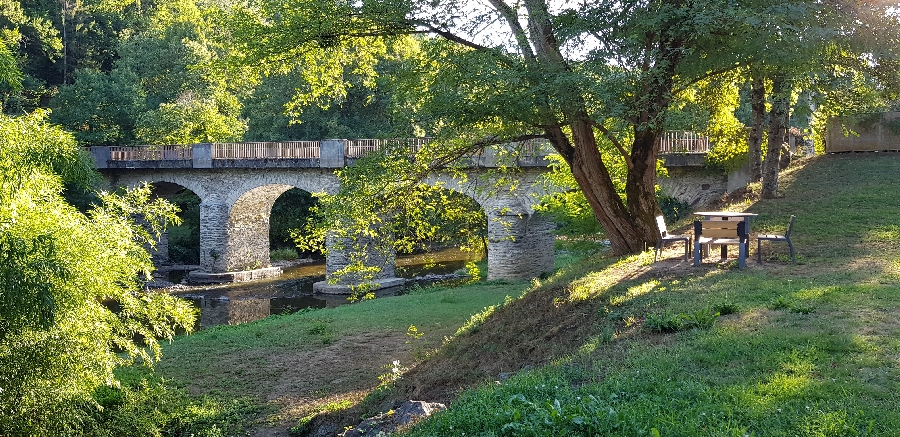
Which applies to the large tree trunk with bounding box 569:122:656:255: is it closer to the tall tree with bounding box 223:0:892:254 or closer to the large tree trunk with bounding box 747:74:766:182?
the tall tree with bounding box 223:0:892:254

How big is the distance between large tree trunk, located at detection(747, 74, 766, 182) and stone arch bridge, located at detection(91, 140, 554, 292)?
680 centimetres

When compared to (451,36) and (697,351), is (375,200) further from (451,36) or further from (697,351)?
(697,351)

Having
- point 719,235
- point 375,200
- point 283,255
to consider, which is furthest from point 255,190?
point 719,235

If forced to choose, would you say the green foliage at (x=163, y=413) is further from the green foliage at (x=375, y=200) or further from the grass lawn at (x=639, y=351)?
the green foliage at (x=375, y=200)

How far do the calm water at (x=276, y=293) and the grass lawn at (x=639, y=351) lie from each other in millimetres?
5368

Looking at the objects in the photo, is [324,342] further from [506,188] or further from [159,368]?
[506,188]

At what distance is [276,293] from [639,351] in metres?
21.1

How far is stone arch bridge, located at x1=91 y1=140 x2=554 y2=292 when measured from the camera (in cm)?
2412

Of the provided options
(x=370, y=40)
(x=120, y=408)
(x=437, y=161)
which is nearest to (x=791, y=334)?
(x=437, y=161)

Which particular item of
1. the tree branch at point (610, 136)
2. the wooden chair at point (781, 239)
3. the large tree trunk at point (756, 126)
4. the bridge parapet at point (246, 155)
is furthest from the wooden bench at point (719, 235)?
the bridge parapet at point (246, 155)

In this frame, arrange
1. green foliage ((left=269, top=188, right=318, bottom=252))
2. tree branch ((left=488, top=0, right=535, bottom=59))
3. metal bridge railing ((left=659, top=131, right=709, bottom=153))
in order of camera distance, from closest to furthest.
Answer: tree branch ((left=488, top=0, right=535, bottom=59)), metal bridge railing ((left=659, top=131, right=709, bottom=153)), green foliage ((left=269, top=188, right=318, bottom=252))

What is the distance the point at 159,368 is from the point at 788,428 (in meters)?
10.7

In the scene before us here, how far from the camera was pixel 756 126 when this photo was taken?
55.5 ft

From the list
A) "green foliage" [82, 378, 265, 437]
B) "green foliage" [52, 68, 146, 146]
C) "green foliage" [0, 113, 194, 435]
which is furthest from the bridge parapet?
"green foliage" [0, 113, 194, 435]
